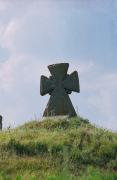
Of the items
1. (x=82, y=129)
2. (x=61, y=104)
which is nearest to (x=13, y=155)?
(x=82, y=129)

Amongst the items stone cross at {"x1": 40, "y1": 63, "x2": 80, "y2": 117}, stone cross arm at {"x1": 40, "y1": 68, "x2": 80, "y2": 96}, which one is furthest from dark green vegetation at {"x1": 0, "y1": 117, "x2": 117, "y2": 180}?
stone cross arm at {"x1": 40, "y1": 68, "x2": 80, "y2": 96}

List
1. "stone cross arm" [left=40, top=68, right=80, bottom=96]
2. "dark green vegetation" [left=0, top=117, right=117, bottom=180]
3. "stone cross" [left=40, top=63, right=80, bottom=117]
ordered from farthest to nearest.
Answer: "stone cross arm" [left=40, top=68, right=80, bottom=96], "stone cross" [left=40, top=63, right=80, bottom=117], "dark green vegetation" [left=0, top=117, right=117, bottom=180]

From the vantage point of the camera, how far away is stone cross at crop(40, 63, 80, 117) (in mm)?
18000

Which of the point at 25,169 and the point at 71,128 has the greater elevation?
the point at 71,128

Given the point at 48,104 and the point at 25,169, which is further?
the point at 48,104

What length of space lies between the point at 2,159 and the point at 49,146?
153 cm

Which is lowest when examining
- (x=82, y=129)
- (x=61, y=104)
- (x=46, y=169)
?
(x=46, y=169)

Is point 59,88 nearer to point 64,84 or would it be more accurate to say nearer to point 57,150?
point 64,84

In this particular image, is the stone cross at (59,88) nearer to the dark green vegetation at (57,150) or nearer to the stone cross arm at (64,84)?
the stone cross arm at (64,84)

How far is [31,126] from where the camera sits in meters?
16.4

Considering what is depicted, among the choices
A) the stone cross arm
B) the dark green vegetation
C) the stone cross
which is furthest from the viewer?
the stone cross arm

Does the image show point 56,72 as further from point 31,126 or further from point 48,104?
point 31,126

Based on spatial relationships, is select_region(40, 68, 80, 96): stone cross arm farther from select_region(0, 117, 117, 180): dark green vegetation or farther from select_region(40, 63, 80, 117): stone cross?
select_region(0, 117, 117, 180): dark green vegetation

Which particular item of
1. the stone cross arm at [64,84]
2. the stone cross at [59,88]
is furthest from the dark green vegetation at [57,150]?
the stone cross arm at [64,84]
